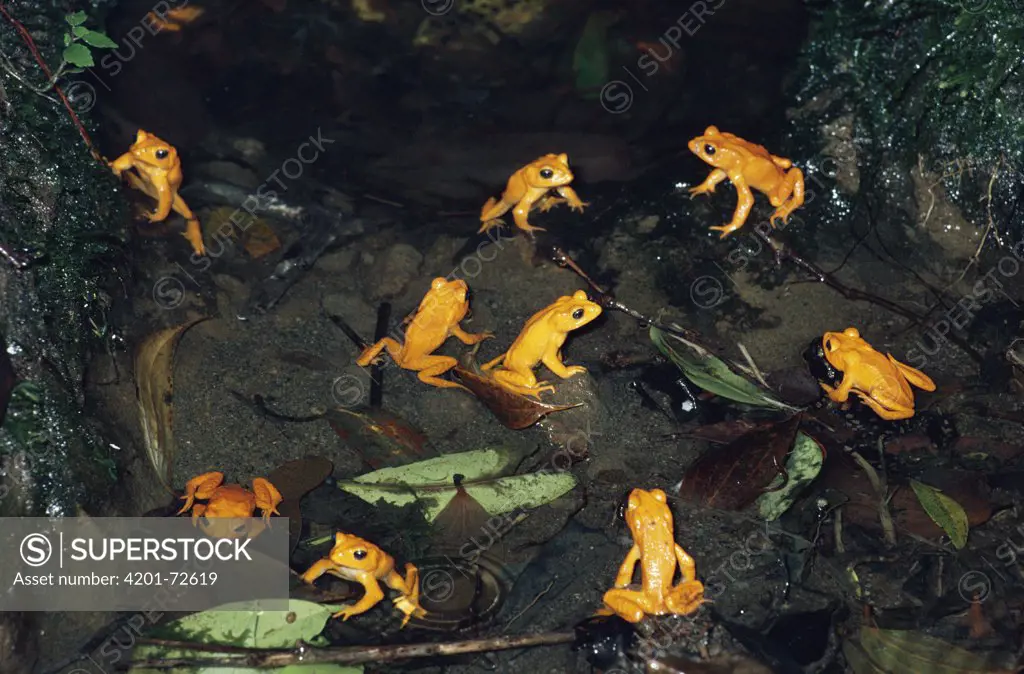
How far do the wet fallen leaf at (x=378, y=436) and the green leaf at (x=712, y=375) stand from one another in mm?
1662

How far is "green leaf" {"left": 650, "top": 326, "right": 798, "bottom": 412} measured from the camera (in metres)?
→ 5.36

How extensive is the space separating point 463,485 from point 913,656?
258cm

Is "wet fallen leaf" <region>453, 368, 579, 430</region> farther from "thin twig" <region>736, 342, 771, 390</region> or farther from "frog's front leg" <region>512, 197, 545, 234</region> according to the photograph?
"frog's front leg" <region>512, 197, 545, 234</region>

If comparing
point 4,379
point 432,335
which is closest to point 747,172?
point 432,335

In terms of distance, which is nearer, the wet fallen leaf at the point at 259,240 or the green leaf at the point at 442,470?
the green leaf at the point at 442,470

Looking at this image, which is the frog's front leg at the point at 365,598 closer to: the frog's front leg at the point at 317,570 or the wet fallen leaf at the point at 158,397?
the frog's front leg at the point at 317,570

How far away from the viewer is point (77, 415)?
4863mm

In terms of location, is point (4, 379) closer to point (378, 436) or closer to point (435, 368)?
point (378, 436)

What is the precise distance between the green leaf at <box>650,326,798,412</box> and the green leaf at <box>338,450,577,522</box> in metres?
1.00

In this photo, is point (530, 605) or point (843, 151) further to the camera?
point (843, 151)

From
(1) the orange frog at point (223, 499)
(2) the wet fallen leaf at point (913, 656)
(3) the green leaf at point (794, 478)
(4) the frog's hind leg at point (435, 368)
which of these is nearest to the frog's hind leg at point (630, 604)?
(3) the green leaf at point (794, 478)

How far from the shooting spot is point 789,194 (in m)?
6.20

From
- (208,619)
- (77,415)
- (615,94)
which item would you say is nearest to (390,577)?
(208,619)

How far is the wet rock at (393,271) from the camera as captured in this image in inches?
251
